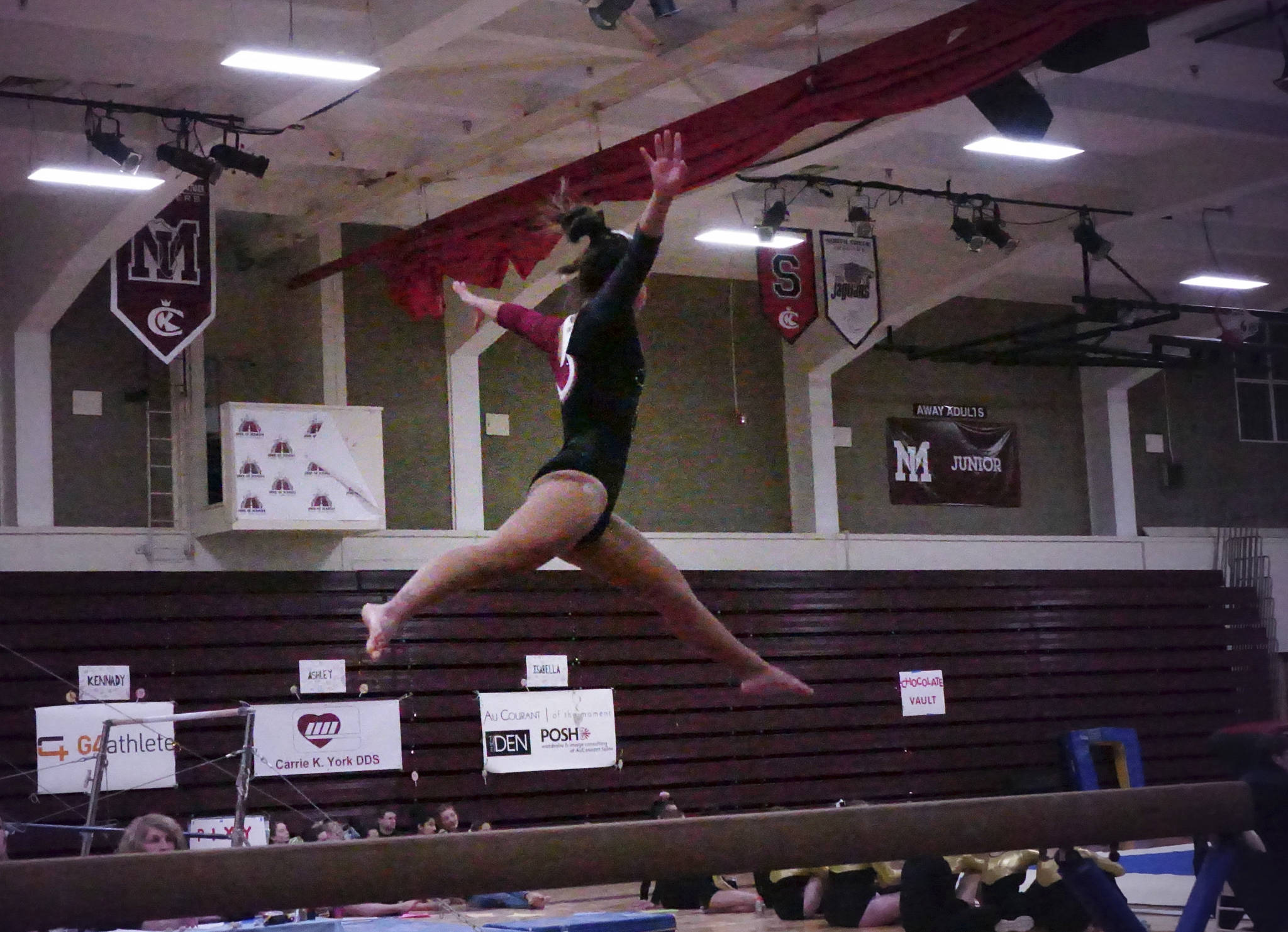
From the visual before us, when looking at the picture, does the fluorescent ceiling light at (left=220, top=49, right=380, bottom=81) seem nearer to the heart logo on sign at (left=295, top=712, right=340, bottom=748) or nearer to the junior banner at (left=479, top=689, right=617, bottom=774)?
the heart logo on sign at (left=295, top=712, right=340, bottom=748)

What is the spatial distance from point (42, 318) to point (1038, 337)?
11.2 meters

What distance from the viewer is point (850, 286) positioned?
15148 millimetres

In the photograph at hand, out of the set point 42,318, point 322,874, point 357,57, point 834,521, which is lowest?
point 322,874

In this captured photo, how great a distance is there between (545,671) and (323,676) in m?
2.08

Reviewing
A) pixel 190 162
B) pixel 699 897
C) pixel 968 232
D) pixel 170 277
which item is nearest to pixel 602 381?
pixel 190 162

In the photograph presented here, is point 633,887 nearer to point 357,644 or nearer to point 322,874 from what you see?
point 357,644

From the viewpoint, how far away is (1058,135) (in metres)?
13.0

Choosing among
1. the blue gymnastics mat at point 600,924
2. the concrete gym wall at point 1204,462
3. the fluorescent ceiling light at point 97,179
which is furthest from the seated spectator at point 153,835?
the concrete gym wall at point 1204,462

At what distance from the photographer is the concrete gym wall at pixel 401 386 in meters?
14.2

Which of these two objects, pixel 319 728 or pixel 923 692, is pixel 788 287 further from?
pixel 319 728

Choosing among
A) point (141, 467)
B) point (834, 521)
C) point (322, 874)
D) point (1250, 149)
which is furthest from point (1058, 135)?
point (322, 874)

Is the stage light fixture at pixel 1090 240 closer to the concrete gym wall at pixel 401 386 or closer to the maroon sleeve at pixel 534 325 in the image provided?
the concrete gym wall at pixel 401 386

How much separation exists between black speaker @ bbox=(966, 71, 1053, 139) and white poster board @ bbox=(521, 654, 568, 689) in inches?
271

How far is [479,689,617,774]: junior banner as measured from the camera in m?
13.9
